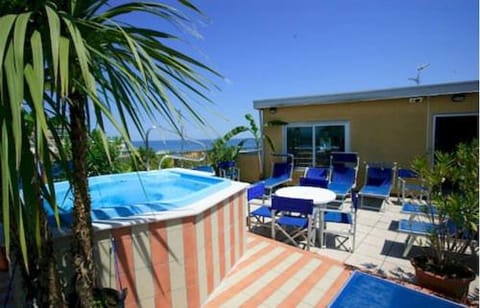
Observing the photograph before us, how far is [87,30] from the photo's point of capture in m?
1.77

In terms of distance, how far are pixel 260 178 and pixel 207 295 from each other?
833 centimetres

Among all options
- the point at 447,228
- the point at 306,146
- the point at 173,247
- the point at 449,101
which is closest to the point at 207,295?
the point at 173,247

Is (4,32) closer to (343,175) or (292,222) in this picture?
(292,222)

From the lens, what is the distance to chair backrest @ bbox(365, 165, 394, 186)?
8660mm

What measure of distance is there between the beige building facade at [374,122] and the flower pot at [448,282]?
5.95 meters

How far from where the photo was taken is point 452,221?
399 centimetres

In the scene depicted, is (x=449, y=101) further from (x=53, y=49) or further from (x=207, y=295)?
(x=53, y=49)

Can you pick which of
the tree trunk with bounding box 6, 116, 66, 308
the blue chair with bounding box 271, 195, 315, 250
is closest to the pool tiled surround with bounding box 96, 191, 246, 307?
the tree trunk with bounding box 6, 116, 66, 308

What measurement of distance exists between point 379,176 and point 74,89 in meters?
9.13

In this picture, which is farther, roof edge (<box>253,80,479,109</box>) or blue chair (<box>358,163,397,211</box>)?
blue chair (<box>358,163,397,211</box>)

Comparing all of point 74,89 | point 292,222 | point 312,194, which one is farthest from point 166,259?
point 312,194

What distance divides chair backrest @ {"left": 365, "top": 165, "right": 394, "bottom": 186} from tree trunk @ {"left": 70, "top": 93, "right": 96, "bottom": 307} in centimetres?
865

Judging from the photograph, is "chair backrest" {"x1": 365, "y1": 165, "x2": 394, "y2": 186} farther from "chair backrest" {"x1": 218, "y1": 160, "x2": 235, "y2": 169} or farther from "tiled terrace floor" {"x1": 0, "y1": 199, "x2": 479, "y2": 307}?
"chair backrest" {"x1": 218, "y1": 160, "x2": 235, "y2": 169}

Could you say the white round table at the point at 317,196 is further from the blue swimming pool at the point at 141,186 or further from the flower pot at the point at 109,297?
the flower pot at the point at 109,297
